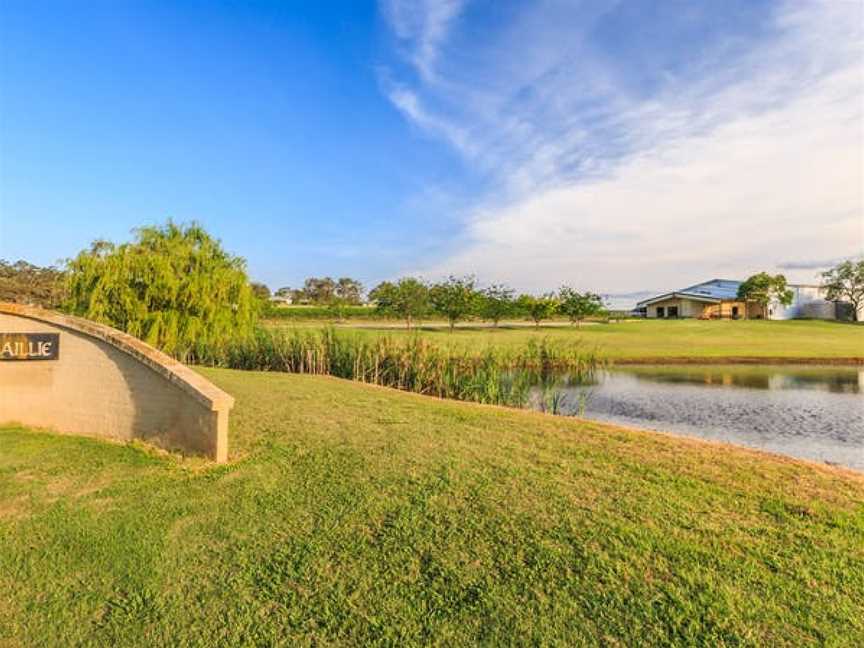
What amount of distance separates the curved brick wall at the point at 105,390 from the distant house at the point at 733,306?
5182 centimetres

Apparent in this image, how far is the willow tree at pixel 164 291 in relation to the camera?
11.6m

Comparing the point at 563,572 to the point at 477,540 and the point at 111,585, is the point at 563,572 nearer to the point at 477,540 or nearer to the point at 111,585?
the point at 477,540

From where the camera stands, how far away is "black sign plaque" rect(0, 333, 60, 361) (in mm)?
6039

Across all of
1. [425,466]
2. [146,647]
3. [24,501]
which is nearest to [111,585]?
[146,647]

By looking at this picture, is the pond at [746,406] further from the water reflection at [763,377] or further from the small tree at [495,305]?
the small tree at [495,305]

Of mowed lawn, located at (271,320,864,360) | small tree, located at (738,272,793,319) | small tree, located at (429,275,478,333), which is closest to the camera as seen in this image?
mowed lawn, located at (271,320,864,360)

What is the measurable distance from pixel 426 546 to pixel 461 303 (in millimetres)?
32313

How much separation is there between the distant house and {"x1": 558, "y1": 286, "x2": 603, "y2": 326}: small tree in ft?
50.1

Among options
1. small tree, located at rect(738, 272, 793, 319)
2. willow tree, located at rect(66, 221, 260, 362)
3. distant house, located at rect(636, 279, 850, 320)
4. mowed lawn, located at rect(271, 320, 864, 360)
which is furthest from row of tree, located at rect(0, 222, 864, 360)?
small tree, located at rect(738, 272, 793, 319)

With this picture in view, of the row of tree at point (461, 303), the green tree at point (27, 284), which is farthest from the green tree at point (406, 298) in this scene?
the green tree at point (27, 284)

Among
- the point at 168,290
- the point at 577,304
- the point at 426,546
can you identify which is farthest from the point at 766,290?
the point at 426,546

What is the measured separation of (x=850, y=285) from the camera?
51906 millimetres

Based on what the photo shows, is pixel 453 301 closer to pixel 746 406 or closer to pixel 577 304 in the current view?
pixel 577 304

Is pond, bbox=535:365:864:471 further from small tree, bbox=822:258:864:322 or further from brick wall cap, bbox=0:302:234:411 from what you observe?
small tree, bbox=822:258:864:322
